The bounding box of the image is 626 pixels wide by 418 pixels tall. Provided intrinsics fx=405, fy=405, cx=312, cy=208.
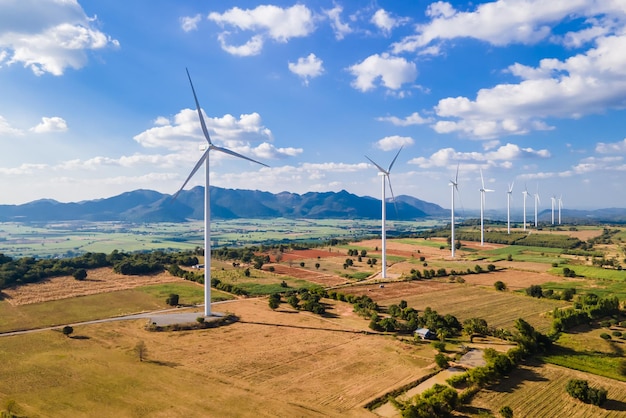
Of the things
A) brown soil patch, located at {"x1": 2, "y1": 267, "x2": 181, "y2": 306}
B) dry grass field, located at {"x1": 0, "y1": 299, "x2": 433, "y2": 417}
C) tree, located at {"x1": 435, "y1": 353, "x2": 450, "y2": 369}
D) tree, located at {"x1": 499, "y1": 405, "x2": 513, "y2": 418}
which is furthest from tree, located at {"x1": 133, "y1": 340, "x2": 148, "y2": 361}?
tree, located at {"x1": 499, "y1": 405, "x2": 513, "y2": 418}

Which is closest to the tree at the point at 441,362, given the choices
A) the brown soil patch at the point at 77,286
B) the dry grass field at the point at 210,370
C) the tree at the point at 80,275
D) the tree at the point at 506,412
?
the dry grass field at the point at 210,370

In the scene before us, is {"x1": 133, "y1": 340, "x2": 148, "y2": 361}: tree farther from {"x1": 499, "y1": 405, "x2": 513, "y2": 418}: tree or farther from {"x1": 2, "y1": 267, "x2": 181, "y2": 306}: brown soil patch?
{"x1": 499, "y1": 405, "x2": 513, "y2": 418}: tree

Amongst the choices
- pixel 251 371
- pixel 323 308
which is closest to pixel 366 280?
pixel 323 308

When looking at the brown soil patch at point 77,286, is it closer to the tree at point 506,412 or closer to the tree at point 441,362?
the tree at point 441,362

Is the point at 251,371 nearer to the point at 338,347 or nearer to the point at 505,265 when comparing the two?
the point at 338,347

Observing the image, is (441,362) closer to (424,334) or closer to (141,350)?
(424,334)

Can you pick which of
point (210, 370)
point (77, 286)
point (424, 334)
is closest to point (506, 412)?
point (424, 334)

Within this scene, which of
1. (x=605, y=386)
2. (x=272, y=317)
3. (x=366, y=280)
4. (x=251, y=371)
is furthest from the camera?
(x=366, y=280)
